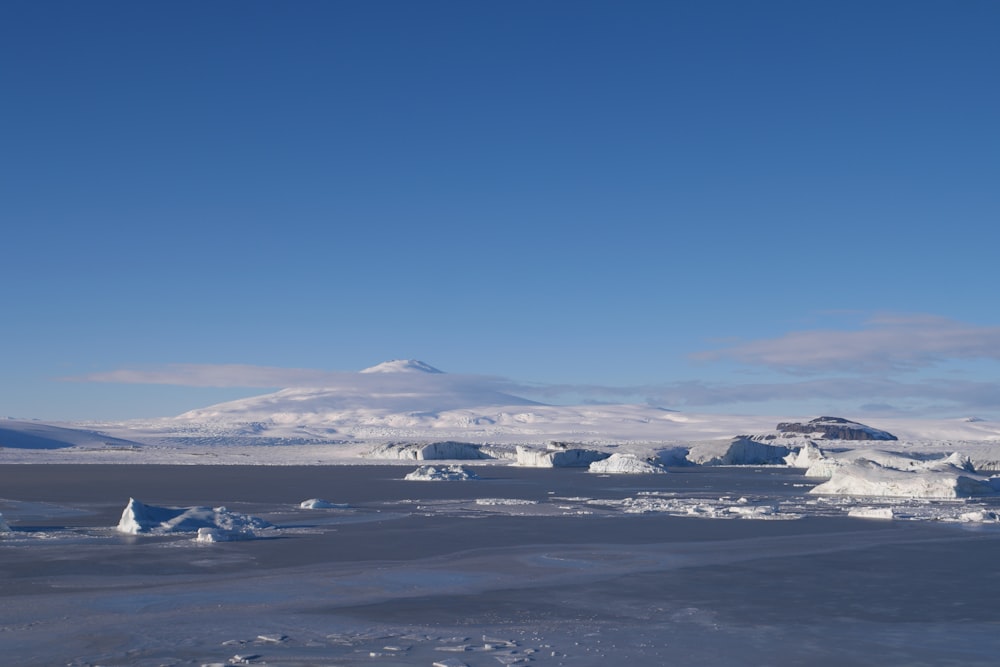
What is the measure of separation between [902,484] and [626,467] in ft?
62.1

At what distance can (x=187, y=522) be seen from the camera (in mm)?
17125

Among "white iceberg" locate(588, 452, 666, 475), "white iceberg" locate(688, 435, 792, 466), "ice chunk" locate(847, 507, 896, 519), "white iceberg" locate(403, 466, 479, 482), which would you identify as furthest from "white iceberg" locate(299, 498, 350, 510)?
"white iceberg" locate(688, 435, 792, 466)

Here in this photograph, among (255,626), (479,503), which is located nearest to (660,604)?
(255,626)

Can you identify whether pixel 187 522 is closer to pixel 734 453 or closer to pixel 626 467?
pixel 626 467

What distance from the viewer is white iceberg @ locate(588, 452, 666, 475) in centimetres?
4391

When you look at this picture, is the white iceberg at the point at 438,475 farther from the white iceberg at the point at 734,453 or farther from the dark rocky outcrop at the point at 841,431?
the dark rocky outcrop at the point at 841,431

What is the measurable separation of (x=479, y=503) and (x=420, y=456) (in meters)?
37.7

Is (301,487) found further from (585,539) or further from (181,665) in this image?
(181,665)

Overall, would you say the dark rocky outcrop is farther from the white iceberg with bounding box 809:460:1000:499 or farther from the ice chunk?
the ice chunk

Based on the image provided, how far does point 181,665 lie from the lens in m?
7.54

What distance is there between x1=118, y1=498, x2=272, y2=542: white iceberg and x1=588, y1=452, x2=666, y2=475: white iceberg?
28108 mm

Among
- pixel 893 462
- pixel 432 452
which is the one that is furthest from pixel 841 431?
pixel 893 462

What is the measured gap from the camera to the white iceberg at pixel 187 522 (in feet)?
53.0

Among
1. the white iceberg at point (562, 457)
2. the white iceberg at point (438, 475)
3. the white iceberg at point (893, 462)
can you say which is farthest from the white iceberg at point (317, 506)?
the white iceberg at point (562, 457)
